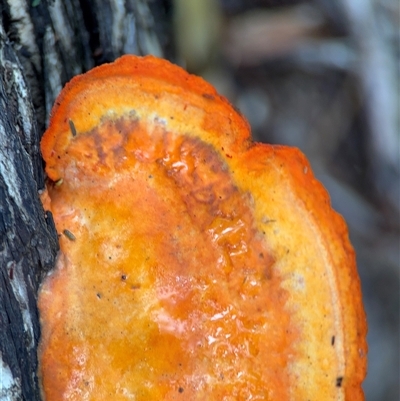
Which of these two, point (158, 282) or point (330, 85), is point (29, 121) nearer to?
point (158, 282)


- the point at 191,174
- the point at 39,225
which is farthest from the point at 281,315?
the point at 39,225

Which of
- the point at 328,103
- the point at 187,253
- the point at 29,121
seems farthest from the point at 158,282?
the point at 328,103

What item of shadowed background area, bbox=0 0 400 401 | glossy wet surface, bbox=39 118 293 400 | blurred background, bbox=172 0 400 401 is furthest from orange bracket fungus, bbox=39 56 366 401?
blurred background, bbox=172 0 400 401

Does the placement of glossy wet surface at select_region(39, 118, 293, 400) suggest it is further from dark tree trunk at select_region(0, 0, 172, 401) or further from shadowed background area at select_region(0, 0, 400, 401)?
shadowed background area at select_region(0, 0, 400, 401)

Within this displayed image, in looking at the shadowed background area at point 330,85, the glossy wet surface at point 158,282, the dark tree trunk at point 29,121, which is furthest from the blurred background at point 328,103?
the glossy wet surface at point 158,282

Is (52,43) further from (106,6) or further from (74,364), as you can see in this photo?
(74,364)

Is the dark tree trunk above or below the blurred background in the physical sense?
above
